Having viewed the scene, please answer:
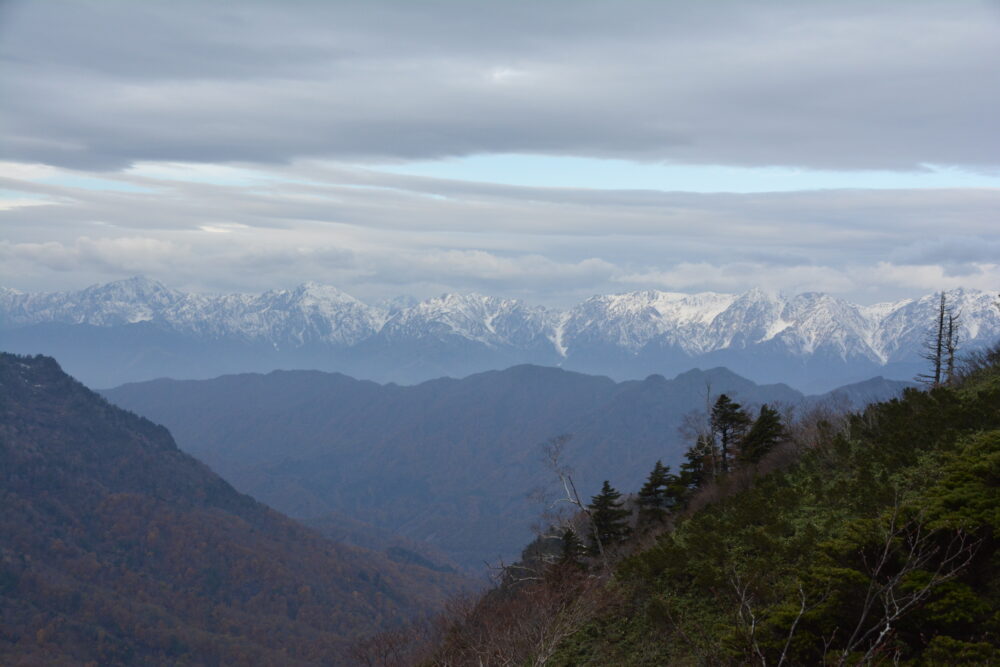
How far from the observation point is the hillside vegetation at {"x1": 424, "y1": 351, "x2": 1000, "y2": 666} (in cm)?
1858

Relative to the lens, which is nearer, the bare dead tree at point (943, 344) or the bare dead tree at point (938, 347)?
the bare dead tree at point (943, 344)

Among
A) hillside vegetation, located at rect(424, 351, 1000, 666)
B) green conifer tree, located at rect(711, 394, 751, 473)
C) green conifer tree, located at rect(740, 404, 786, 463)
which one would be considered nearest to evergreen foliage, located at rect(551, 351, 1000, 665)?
hillside vegetation, located at rect(424, 351, 1000, 666)

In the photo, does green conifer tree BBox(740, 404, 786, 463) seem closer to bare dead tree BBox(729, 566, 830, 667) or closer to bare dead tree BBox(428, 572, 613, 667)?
bare dead tree BBox(428, 572, 613, 667)

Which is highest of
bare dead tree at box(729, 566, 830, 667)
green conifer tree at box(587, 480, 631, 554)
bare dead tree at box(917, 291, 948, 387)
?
bare dead tree at box(917, 291, 948, 387)

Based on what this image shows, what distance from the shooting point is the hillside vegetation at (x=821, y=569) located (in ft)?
61.0

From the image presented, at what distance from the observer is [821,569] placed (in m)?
21.3

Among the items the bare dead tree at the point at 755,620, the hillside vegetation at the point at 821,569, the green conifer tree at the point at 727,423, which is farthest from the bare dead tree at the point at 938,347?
the bare dead tree at the point at 755,620

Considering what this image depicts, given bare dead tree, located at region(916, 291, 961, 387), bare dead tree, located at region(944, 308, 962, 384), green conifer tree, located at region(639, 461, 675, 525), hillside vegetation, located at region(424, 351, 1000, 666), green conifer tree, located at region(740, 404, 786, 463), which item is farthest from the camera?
bare dead tree, located at region(916, 291, 961, 387)

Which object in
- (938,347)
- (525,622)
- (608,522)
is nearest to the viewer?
(525,622)

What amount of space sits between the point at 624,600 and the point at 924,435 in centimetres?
1381

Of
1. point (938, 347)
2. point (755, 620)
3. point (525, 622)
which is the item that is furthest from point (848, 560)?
point (938, 347)

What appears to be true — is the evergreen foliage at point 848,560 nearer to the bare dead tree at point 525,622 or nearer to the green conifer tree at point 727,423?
the bare dead tree at point 525,622

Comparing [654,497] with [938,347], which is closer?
[654,497]

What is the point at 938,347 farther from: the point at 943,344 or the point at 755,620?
the point at 755,620
